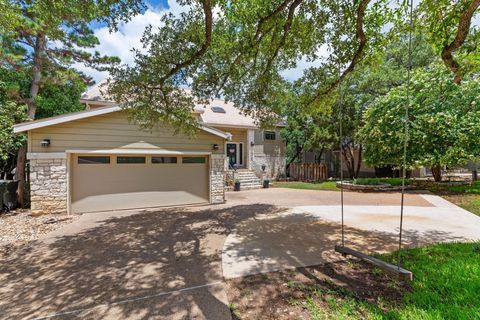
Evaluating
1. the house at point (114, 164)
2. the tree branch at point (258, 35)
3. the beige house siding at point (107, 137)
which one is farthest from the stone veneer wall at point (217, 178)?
the tree branch at point (258, 35)

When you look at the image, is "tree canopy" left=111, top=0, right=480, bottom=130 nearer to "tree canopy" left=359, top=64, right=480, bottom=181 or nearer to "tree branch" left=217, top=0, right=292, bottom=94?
"tree branch" left=217, top=0, right=292, bottom=94

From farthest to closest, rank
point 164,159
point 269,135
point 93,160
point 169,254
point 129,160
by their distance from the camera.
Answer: point 269,135
point 164,159
point 129,160
point 93,160
point 169,254

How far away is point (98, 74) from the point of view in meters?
12.8

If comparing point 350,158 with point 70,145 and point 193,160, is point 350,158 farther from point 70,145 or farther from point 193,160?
point 70,145

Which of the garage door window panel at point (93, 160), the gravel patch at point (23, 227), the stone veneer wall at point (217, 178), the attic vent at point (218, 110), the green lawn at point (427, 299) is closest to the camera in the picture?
the green lawn at point (427, 299)

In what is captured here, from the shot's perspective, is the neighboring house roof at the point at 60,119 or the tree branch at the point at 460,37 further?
the neighboring house roof at the point at 60,119

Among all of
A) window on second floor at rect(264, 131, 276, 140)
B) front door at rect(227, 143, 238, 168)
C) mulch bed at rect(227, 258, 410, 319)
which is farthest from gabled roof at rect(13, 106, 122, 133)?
window on second floor at rect(264, 131, 276, 140)

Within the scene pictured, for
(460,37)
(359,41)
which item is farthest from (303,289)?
(359,41)

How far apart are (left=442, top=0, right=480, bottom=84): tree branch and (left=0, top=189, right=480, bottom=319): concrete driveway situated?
353 centimetres

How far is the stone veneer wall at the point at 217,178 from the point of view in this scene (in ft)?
32.3

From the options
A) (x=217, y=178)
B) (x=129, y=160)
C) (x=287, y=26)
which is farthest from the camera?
(x=217, y=178)

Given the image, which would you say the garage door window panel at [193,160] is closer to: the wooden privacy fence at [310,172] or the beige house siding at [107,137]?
the beige house siding at [107,137]

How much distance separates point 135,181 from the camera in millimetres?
8781

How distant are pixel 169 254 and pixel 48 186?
563cm
